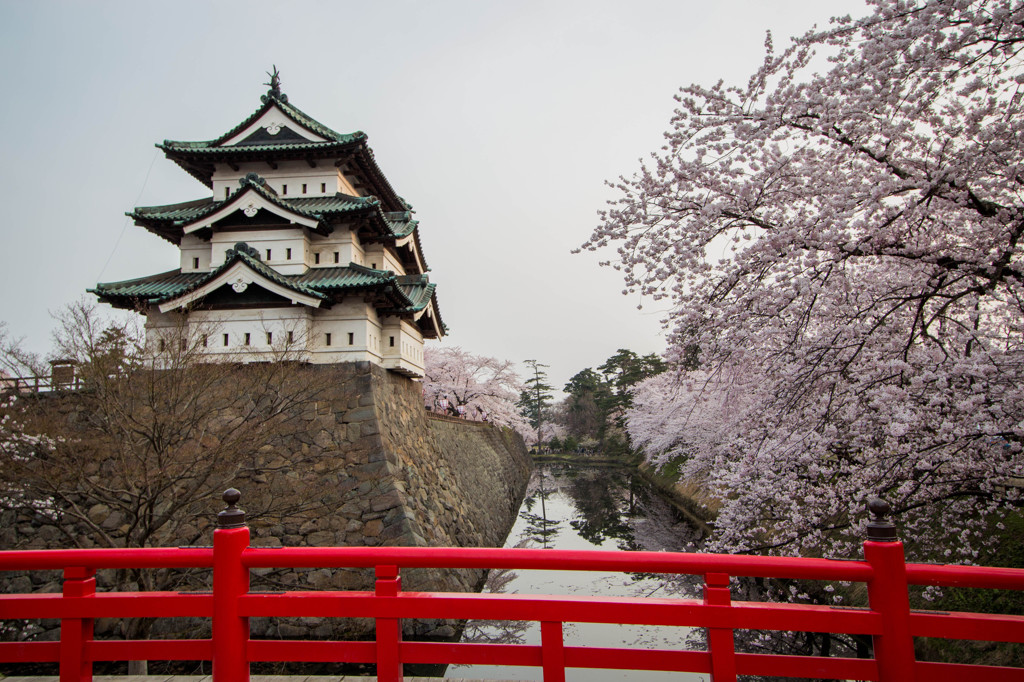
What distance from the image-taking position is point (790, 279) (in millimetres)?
5074

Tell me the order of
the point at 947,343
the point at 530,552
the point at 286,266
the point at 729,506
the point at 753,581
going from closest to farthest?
1. the point at 530,552
2. the point at 947,343
3. the point at 729,506
4. the point at 753,581
5. the point at 286,266

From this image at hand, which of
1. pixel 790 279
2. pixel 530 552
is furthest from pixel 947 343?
pixel 530 552

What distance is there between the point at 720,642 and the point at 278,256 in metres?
12.4

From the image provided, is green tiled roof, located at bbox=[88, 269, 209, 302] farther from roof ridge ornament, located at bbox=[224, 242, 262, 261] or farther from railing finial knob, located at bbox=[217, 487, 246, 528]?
railing finial knob, located at bbox=[217, 487, 246, 528]

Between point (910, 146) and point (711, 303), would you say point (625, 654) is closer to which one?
point (711, 303)

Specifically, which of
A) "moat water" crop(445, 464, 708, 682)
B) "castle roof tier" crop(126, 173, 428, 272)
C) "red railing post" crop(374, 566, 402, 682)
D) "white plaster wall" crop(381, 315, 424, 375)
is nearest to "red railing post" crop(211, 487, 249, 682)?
"red railing post" crop(374, 566, 402, 682)

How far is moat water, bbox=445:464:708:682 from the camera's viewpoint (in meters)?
9.34

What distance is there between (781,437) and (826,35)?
4053 millimetres

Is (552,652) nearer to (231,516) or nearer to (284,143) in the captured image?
(231,516)

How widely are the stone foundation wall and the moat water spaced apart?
129 centimetres

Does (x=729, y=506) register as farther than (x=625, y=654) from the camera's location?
Yes

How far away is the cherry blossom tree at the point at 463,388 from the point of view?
32531mm

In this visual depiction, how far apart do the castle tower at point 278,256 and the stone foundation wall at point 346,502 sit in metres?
1.14

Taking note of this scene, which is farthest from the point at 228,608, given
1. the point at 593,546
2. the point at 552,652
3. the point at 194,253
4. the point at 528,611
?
the point at 593,546
